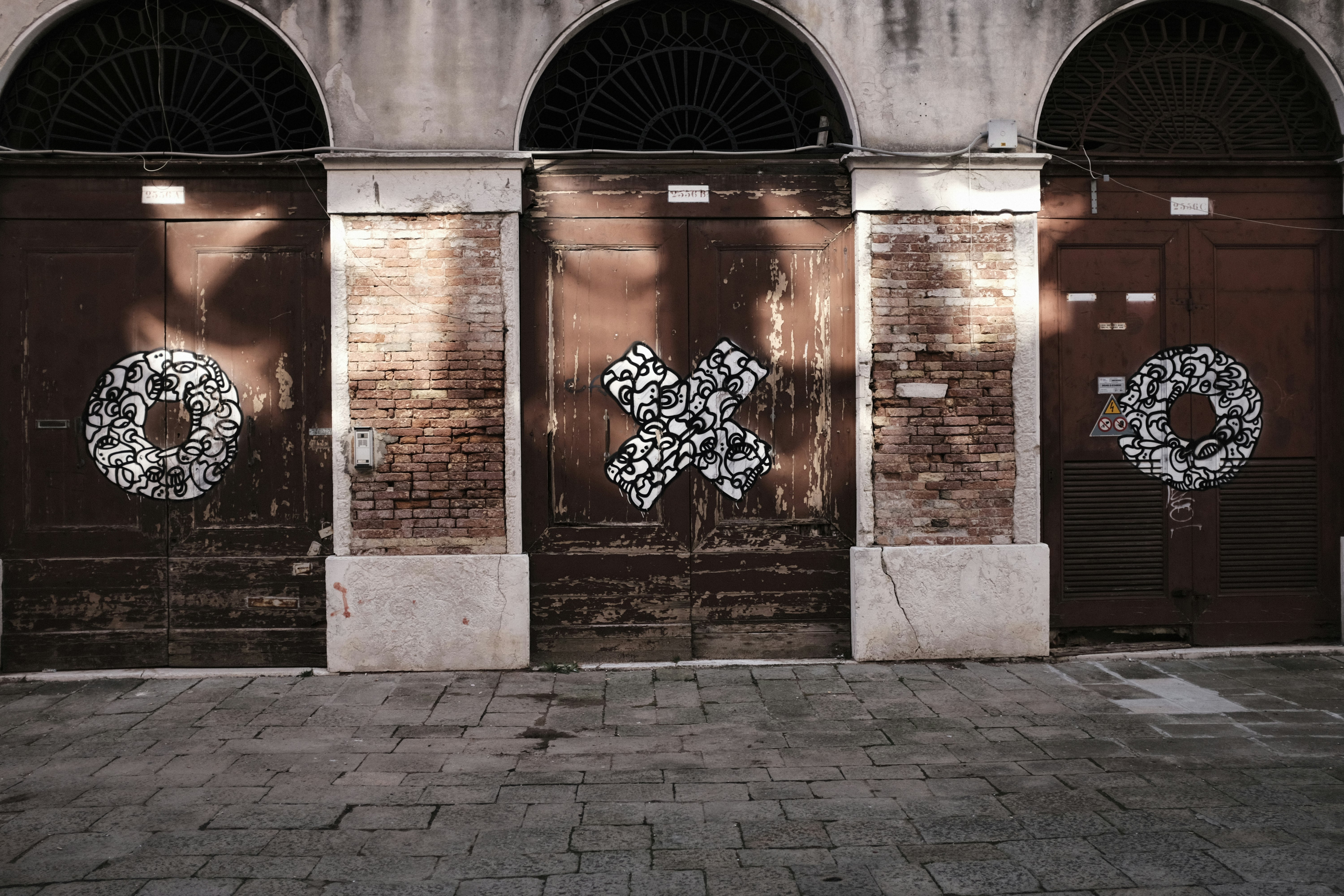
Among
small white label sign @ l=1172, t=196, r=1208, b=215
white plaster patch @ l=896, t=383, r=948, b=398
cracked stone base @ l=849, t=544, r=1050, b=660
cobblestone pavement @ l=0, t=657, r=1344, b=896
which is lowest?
cobblestone pavement @ l=0, t=657, r=1344, b=896

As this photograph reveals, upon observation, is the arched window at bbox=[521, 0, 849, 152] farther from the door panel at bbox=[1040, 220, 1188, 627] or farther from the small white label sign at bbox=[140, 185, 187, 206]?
the small white label sign at bbox=[140, 185, 187, 206]

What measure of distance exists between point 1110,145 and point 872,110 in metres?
1.68

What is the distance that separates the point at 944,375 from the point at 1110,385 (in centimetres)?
118

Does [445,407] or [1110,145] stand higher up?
[1110,145]

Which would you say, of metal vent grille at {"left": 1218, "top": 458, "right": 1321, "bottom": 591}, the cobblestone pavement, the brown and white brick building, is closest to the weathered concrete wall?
the brown and white brick building

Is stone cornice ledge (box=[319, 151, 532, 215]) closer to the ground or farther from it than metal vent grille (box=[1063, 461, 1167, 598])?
farther from it

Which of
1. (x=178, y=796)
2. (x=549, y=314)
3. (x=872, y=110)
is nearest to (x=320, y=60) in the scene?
(x=549, y=314)

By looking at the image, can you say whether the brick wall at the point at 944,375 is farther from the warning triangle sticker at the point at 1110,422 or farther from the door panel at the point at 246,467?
the door panel at the point at 246,467

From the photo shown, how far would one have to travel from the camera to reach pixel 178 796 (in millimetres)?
4340

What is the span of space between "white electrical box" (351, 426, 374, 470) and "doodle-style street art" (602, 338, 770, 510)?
1480 millimetres

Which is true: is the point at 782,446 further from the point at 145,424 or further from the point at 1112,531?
the point at 145,424

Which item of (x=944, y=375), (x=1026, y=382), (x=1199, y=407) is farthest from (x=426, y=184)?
(x=1199, y=407)

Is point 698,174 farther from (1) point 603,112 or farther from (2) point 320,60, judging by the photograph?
(2) point 320,60

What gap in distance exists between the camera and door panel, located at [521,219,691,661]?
22.0ft
